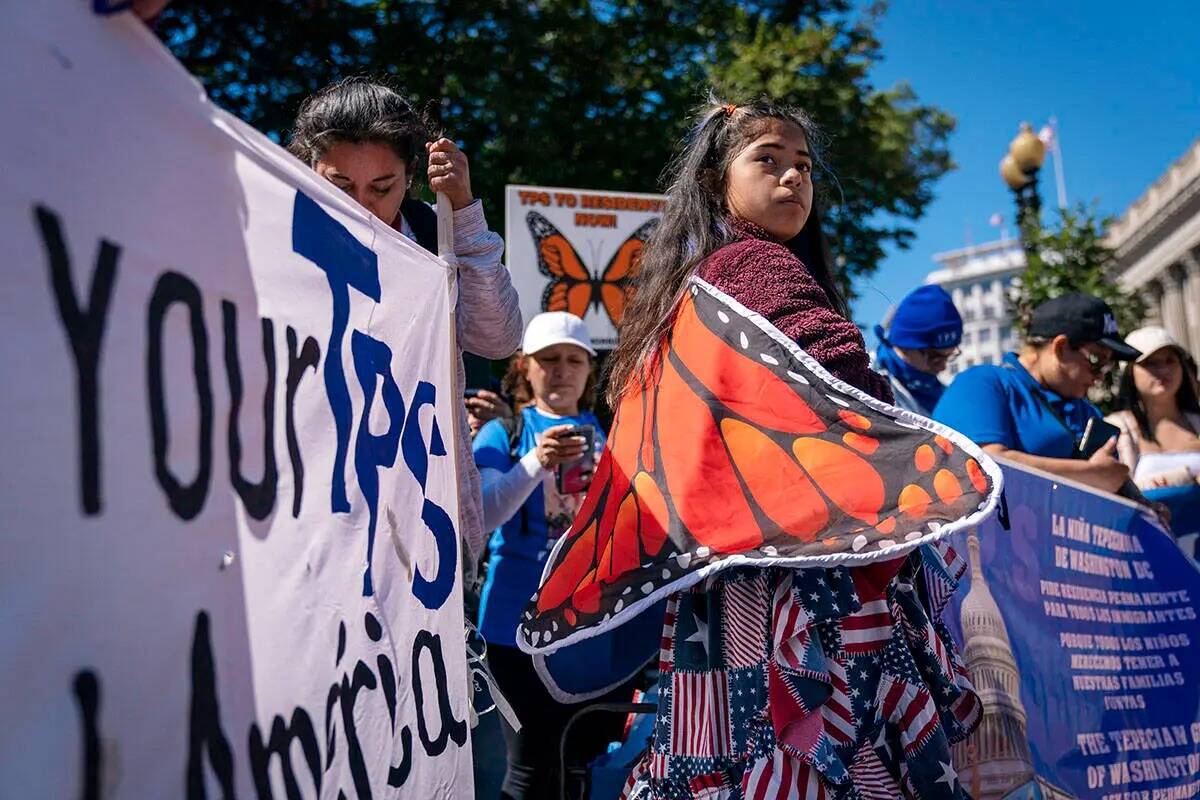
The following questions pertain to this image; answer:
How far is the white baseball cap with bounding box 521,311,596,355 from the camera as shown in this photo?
3.60 m

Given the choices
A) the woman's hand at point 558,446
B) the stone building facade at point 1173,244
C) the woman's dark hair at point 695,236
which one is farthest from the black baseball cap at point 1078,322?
the stone building facade at point 1173,244

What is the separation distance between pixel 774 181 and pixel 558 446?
102cm

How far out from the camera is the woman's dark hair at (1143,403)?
4.76 metres

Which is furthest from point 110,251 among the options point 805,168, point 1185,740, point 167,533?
point 1185,740

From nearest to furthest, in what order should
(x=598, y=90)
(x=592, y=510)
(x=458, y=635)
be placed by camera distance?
(x=458, y=635) < (x=592, y=510) < (x=598, y=90)

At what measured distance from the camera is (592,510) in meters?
2.15

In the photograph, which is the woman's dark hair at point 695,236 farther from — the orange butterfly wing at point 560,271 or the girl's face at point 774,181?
the orange butterfly wing at point 560,271

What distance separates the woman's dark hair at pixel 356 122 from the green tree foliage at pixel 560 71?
253 inches

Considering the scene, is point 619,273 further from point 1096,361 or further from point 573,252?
point 1096,361

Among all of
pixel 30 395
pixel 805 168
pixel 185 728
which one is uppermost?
pixel 805 168

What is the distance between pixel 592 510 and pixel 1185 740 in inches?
78.2

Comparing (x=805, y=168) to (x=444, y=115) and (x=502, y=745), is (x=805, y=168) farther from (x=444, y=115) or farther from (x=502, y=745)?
(x=444, y=115)

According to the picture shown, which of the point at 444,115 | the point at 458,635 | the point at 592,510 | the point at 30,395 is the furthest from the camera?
the point at 444,115

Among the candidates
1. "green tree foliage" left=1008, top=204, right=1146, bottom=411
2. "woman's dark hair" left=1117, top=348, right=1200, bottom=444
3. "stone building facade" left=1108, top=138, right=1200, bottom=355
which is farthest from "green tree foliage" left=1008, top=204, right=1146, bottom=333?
"stone building facade" left=1108, top=138, right=1200, bottom=355
